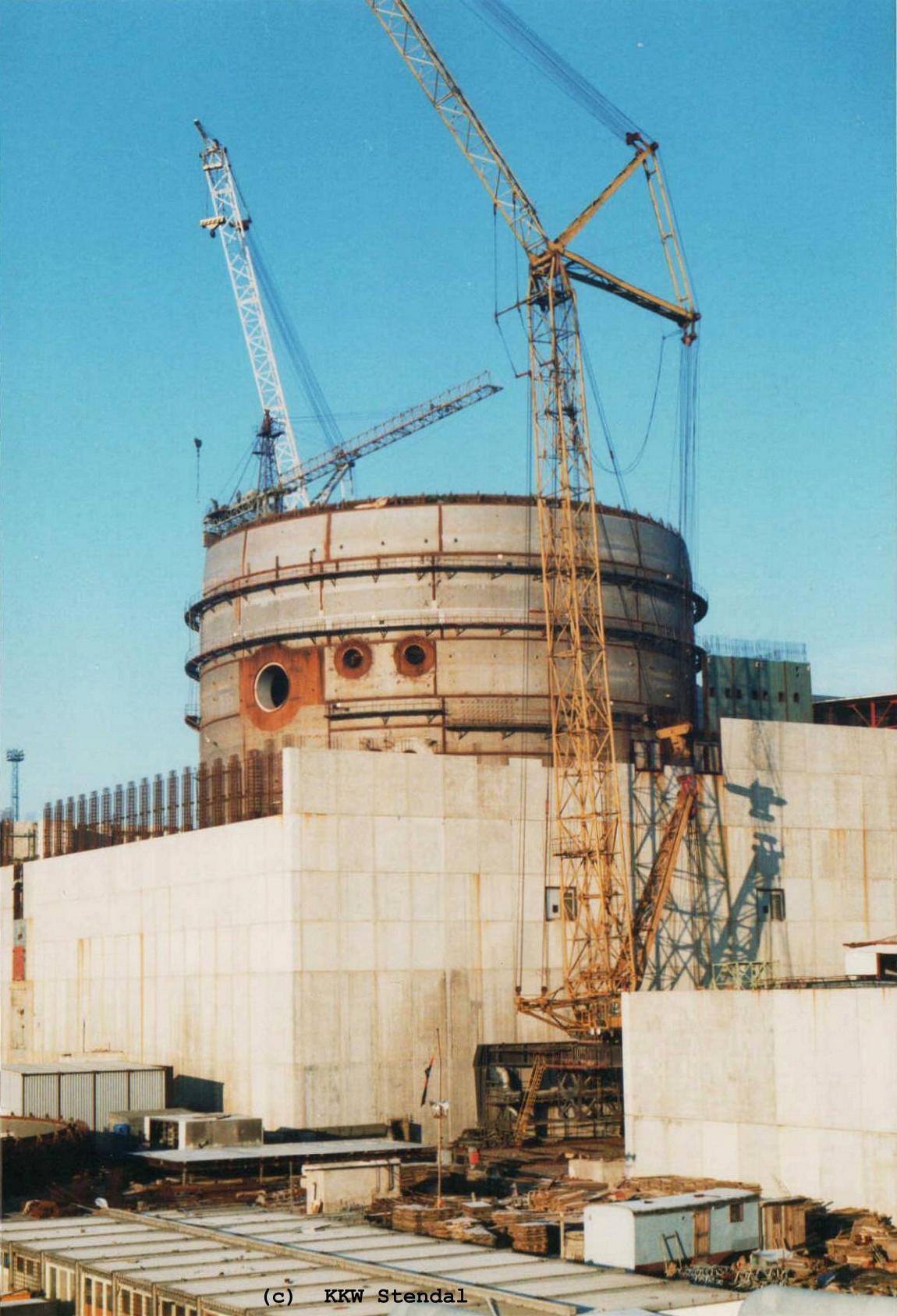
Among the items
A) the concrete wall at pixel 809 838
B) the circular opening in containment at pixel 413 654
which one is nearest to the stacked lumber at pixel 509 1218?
the concrete wall at pixel 809 838

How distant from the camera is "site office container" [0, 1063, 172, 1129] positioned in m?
54.9

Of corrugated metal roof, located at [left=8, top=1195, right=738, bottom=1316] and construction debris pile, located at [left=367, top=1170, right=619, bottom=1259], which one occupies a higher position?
corrugated metal roof, located at [left=8, top=1195, right=738, bottom=1316]

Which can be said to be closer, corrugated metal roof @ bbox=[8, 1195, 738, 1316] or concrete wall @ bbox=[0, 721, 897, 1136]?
corrugated metal roof @ bbox=[8, 1195, 738, 1316]

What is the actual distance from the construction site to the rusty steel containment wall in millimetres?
152

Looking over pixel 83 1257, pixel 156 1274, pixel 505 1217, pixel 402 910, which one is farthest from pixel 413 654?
pixel 156 1274

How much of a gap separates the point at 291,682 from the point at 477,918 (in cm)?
1431

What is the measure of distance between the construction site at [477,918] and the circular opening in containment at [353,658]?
0.12 m

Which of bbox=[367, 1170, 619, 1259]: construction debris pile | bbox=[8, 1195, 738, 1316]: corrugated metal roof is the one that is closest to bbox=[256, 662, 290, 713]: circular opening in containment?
bbox=[367, 1170, 619, 1259]: construction debris pile

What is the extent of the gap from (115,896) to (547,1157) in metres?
23.9

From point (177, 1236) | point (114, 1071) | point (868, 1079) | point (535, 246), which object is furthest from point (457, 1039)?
point (535, 246)

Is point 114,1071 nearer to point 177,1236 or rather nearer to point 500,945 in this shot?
point 500,945

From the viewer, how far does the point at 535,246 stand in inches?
2702

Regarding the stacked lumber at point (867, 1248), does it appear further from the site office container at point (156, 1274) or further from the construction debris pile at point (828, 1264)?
the site office container at point (156, 1274)

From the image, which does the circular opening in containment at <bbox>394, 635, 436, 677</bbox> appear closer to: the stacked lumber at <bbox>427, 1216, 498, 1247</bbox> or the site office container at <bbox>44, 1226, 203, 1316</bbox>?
the stacked lumber at <bbox>427, 1216, 498, 1247</bbox>
